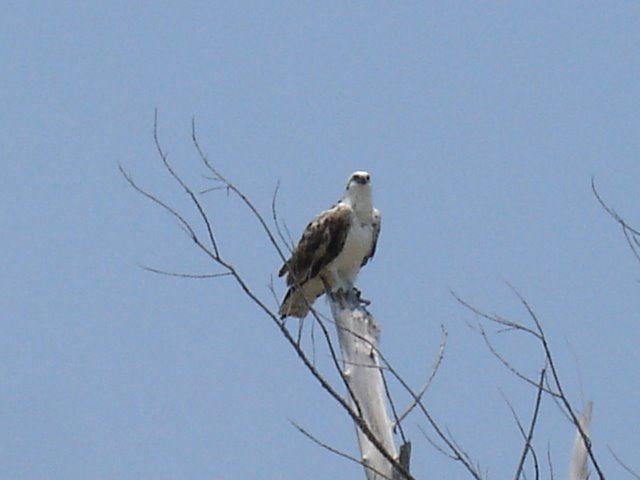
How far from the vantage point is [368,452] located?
6.14 meters

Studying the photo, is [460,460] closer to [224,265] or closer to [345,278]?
[224,265]

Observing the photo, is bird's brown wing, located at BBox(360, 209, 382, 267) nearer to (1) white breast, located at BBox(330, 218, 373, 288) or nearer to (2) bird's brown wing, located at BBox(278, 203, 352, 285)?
(1) white breast, located at BBox(330, 218, 373, 288)

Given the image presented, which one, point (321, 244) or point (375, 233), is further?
point (375, 233)

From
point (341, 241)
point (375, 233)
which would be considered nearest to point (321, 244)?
point (341, 241)

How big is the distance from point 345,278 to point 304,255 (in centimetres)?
34

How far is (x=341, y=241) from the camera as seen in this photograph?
34.1ft

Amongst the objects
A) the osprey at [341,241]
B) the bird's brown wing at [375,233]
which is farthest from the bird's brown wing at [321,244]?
the bird's brown wing at [375,233]

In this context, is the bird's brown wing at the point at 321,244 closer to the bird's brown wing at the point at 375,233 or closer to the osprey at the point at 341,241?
the osprey at the point at 341,241

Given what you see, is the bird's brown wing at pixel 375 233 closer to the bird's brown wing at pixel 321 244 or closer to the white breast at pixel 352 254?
the white breast at pixel 352 254

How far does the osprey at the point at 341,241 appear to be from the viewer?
1036cm

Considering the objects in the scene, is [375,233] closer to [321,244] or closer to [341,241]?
[341,241]

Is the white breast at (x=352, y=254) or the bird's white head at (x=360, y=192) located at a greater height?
the bird's white head at (x=360, y=192)

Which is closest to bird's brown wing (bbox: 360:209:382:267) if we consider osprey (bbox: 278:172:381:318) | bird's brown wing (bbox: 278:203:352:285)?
osprey (bbox: 278:172:381:318)

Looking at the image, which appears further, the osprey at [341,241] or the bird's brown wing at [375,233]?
the bird's brown wing at [375,233]
